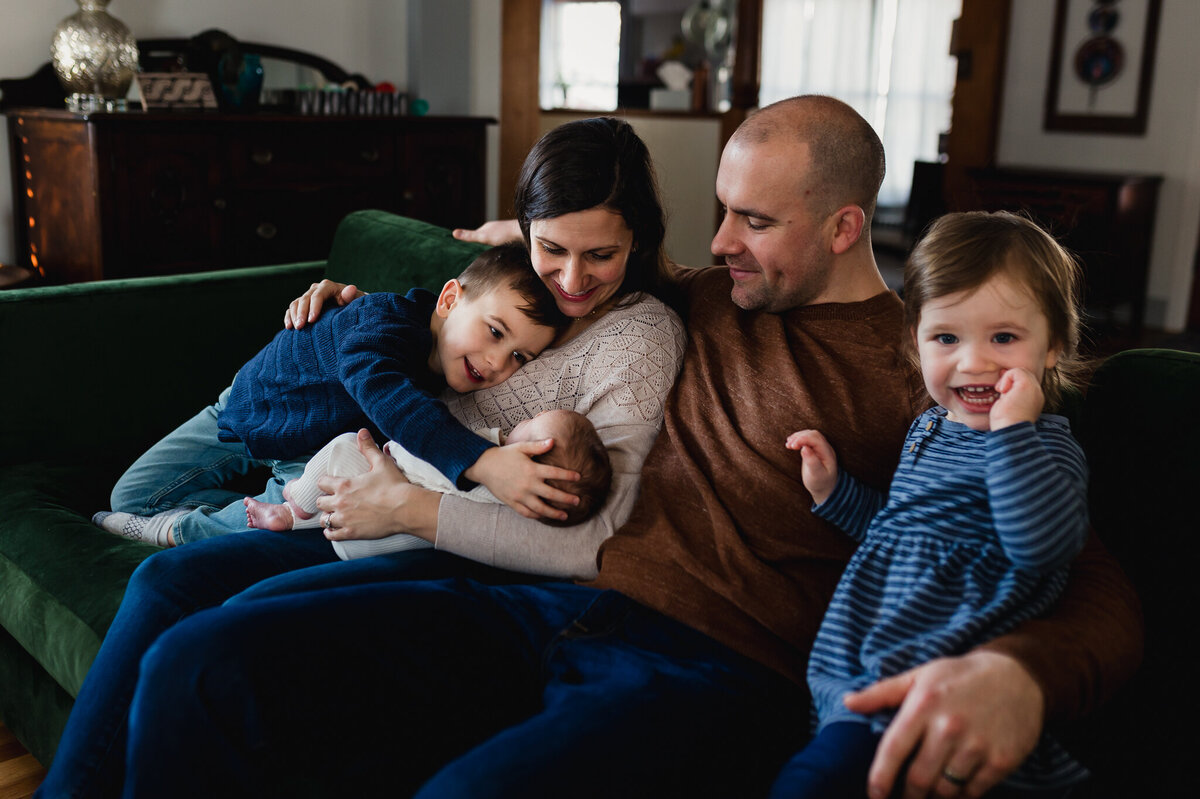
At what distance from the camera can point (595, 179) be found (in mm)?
1551

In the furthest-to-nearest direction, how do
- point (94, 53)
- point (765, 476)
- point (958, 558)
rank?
point (94, 53) → point (765, 476) → point (958, 558)

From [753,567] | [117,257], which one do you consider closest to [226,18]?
[117,257]

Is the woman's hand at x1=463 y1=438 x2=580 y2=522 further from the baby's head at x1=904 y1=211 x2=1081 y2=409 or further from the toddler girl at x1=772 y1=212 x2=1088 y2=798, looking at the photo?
the baby's head at x1=904 y1=211 x2=1081 y2=409

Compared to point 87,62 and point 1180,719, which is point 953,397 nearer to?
point 1180,719

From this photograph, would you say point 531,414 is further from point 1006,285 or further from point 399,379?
point 1006,285

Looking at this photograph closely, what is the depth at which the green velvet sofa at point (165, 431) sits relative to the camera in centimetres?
128

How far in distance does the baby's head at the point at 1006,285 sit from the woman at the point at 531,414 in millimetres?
458

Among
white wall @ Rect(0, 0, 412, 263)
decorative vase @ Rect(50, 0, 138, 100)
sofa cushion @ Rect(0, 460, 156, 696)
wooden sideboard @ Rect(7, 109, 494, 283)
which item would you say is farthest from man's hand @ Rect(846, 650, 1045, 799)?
white wall @ Rect(0, 0, 412, 263)

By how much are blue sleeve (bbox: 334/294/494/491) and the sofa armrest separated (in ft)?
2.33

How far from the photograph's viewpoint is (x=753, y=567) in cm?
134

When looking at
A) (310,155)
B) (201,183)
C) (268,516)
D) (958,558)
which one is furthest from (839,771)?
(310,155)

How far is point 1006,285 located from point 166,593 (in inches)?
46.7

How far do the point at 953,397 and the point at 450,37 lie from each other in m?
3.77

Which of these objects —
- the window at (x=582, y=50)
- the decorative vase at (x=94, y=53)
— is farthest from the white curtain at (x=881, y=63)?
the decorative vase at (x=94, y=53)
